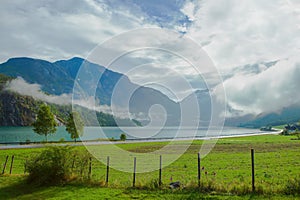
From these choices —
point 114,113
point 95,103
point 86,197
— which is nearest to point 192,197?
point 86,197

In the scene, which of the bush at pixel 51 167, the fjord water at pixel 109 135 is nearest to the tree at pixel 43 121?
the fjord water at pixel 109 135

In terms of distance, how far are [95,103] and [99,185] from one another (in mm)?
7508

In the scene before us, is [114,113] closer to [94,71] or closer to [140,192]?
[94,71]

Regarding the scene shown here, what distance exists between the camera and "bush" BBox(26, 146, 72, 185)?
1358 centimetres

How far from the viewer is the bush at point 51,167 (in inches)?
535

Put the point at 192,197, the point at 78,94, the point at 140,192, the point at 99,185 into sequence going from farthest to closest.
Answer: the point at 78,94
the point at 99,185
the point at 140,192
the point at 192,197

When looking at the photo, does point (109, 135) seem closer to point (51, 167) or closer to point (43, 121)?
point (43, 121)

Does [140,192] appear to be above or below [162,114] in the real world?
below

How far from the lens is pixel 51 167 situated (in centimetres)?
1367

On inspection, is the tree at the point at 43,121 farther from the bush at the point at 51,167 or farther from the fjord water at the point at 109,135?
the bush at the point at 51,167

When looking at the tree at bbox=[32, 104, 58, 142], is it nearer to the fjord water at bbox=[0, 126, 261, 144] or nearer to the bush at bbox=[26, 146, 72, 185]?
the fjord water at bbox=[0, 126, 261, 144]

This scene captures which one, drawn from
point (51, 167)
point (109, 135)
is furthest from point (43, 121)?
point (109, 135)

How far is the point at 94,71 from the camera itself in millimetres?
14031

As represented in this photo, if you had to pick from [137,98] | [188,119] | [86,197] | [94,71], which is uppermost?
[94,71]
